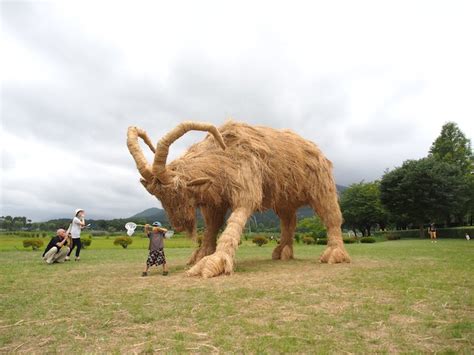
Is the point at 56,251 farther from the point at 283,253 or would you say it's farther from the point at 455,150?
the point at 455,150

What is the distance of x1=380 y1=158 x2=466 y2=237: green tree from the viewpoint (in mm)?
31266

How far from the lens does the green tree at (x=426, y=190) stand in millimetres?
31266

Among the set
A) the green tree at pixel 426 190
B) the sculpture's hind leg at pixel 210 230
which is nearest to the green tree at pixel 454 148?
the green tree at pixel 426 190

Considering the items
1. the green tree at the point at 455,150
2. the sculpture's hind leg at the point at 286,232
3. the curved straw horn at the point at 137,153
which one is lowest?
the sculpture's hind leg at the point at 286,232

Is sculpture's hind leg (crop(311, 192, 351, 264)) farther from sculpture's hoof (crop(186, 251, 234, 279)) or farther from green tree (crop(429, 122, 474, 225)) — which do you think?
green tree (crop(429, 122, 474, 225))

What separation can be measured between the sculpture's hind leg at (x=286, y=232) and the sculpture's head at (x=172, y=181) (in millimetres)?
3371

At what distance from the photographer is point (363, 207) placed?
4688cm

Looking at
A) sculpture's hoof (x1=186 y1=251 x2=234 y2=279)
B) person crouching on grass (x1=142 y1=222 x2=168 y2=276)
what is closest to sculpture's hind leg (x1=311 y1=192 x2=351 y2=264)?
sculpture's hoof (x1=186 y1=251 x2=234 y2=279)

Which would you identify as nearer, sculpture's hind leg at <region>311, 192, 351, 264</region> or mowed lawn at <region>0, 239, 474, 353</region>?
mowed lawn at <region>0, 239, 474, 353</region>

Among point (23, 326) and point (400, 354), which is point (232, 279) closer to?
point (23, 326)

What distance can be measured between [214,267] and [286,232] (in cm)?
412

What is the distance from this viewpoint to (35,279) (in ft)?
21.7

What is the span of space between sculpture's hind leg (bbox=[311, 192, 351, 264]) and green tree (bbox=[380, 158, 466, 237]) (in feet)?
84.2

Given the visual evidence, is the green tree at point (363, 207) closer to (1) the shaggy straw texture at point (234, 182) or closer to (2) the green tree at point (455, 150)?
(2) the green tree at point (455, 150)
